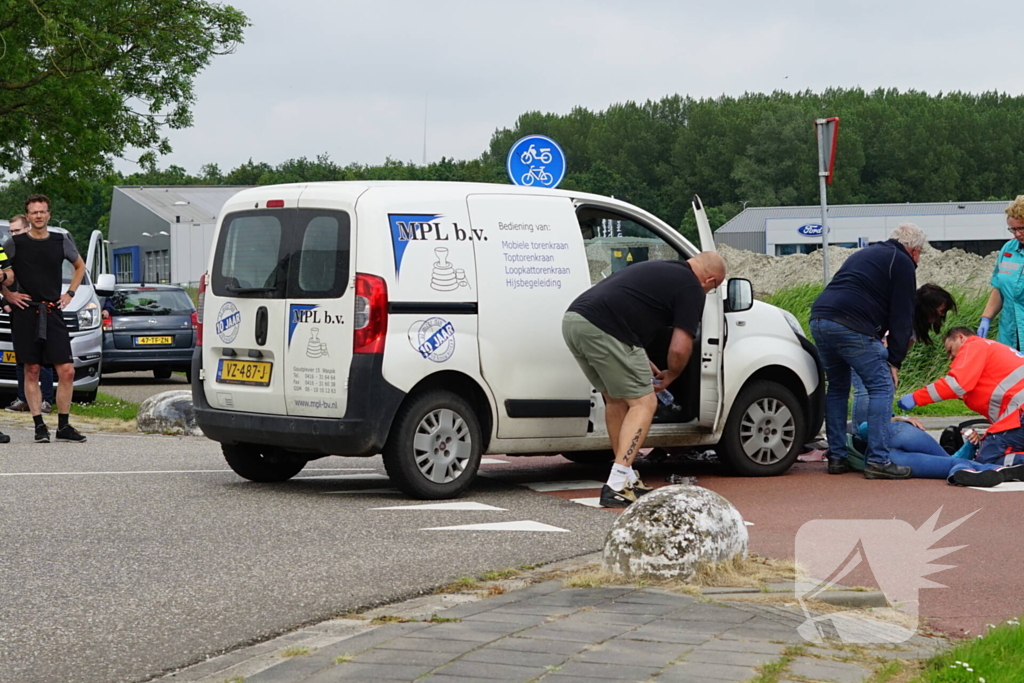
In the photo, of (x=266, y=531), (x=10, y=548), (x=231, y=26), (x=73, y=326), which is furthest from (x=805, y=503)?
(x=231, y=26)

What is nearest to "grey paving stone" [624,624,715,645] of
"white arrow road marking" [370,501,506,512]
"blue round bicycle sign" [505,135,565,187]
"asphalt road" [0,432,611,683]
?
"asphalt road" [0,432,611,683]

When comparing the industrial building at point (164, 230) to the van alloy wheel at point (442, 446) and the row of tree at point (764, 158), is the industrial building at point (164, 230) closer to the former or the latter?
the row of tree at point (764, 158)

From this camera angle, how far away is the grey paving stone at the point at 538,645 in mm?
4723

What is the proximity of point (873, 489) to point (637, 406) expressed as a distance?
178 centimetres

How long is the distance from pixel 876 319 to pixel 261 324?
407 cm

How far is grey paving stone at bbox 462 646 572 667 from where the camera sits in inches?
179

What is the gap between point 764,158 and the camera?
12250 cm

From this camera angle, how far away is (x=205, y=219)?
262ft

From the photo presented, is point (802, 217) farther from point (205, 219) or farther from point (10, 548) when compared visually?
point (10, 548)

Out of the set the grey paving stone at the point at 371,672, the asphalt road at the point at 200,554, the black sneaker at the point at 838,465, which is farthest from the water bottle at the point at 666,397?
the grey paving stone at the point at 371,672

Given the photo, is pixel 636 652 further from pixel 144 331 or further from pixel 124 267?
pixel 124 267

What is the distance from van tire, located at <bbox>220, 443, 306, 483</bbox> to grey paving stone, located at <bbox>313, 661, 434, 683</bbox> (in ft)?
16.2

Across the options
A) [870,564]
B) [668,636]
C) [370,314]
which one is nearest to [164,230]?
[370,314]

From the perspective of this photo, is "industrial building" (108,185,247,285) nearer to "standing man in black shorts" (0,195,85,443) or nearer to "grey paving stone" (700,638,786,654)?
"standing man in black shorts" (0,195,85,443)
